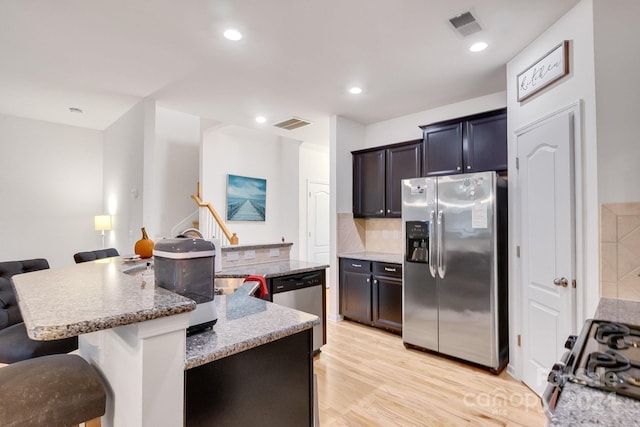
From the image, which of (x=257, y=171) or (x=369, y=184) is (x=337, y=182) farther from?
(x=257, y=171)

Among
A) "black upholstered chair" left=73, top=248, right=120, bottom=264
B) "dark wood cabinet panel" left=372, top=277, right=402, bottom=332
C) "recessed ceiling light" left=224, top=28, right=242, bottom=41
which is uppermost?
"recessed ceiling light" left=224, top=28, right=242, bottom=41

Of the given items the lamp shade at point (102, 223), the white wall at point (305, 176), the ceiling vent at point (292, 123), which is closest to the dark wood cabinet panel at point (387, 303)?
the ceiling vent at point (292, 123)

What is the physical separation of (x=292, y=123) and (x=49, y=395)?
166 inches

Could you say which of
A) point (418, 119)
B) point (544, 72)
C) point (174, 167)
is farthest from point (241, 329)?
point (174, 167)

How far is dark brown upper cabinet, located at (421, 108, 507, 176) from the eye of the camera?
308 cm

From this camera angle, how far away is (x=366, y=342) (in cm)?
348

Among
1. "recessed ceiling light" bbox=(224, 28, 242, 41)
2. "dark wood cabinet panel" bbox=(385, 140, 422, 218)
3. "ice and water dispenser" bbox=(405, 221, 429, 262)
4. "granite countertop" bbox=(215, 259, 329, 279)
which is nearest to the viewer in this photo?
"recessed ceiling light" bbox=(224, 28, 242, 41)

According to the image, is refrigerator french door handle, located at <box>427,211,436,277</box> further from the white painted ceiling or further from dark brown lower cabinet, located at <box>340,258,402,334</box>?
the white painted ceiling

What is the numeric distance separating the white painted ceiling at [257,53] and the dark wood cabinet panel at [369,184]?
0.69 meters

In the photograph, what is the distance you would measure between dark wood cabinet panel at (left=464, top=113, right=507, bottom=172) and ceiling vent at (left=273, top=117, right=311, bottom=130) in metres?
2.30

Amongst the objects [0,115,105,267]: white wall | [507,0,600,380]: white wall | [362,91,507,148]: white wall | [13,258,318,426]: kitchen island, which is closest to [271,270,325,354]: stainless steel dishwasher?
[13,258,318,426]: kitchen island

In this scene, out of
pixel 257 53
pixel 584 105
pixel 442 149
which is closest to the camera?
pixel 584 105

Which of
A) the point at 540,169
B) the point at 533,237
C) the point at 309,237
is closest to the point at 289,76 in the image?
the point at 540,169

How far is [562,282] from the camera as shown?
2.15 meters
